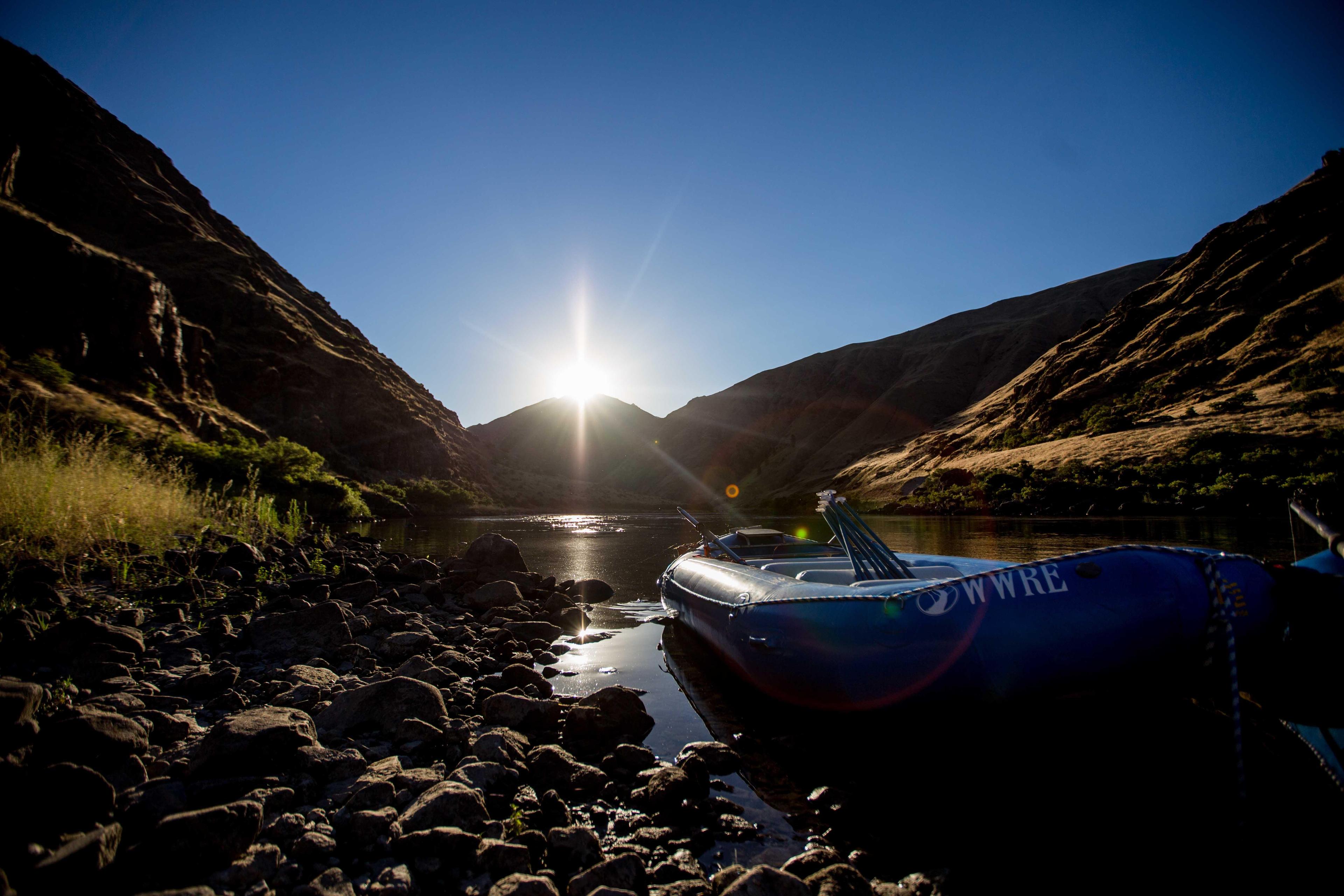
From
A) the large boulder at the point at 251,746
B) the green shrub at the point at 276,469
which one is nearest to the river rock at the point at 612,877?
the large boulder at the point at 251,746

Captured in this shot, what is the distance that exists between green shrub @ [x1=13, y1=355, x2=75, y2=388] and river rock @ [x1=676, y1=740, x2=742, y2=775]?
49243 mm

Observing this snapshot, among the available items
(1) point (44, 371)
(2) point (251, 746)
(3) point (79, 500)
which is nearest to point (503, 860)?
(2) point (251, 746)

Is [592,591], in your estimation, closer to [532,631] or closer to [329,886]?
[532,631]

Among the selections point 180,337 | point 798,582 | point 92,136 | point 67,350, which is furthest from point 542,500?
point 798,582

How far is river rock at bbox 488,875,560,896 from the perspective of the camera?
9.53 feet

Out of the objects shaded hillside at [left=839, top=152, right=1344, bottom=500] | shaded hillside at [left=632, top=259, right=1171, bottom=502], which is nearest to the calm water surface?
shaded hillside at [left=839, top=152, right=1344, bottom=500]

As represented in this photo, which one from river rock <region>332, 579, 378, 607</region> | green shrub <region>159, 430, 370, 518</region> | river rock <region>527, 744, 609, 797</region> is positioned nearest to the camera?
river rock <region>527, 744, 609, 797</region>

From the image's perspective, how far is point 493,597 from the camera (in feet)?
37.3

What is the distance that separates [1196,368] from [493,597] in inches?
2253

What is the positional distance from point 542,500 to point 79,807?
266 feet

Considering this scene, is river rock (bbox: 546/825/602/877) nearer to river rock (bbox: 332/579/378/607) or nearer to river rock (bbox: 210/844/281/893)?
river rock (bbox: 210/844/281/893)

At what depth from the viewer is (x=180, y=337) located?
51656 millimetres

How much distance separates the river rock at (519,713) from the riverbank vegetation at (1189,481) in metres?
29.7

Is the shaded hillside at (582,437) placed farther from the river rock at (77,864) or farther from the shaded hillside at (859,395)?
the river rock at (77,864)
